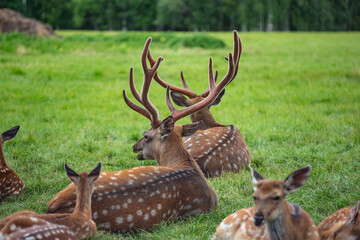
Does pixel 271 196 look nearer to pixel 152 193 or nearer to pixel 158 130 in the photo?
pixel 152 193

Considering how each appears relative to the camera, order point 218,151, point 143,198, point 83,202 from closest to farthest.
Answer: point 83,202
point 143,198
point 218,151

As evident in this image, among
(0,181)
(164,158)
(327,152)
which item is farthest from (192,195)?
(327,152)

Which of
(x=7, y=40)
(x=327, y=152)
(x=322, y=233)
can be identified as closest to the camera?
(x=322, y=233)

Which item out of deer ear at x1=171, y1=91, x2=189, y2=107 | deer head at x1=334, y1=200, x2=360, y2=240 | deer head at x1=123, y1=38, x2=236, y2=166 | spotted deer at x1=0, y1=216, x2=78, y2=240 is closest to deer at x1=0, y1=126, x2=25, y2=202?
deer head at x1=123, y1=38, x2=236, y2=166

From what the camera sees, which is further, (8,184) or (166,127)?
(166,127)

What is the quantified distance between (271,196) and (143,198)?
125cm

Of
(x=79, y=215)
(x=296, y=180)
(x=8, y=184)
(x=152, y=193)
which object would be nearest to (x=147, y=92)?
(x=152, y=193)

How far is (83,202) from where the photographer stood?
3510 mm

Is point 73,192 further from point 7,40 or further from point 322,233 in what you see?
point 7,40

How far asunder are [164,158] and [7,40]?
16476 mm

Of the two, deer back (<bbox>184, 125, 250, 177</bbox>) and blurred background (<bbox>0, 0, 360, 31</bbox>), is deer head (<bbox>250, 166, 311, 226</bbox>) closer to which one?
deer back (<bbox>184, 125, 250, 177</bbox>)

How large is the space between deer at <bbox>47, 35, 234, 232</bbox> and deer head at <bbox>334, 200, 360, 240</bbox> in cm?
133

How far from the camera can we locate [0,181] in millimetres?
4633

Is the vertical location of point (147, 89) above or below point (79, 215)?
above
